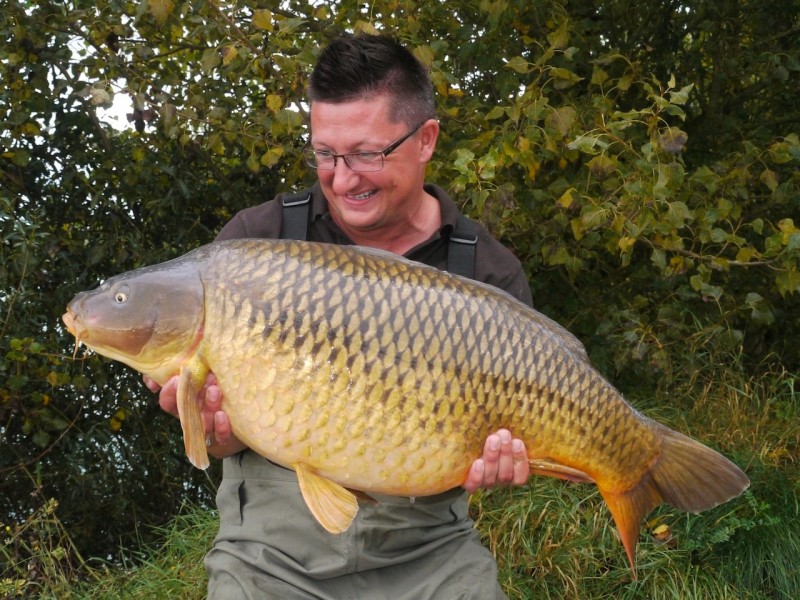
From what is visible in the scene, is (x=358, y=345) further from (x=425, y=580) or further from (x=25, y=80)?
(x=25, y=80)

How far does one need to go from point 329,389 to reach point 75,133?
7.34ft

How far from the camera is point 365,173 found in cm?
200

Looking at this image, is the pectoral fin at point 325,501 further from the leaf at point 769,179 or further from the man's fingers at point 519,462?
the leaf at point 769,179

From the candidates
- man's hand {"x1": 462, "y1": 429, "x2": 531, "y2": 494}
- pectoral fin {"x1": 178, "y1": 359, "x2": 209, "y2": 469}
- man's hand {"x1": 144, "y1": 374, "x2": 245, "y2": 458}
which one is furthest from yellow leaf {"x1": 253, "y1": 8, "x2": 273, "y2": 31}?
man's hand {"x1": 462, "y1": 429, "x2": 531, "y2": 494}

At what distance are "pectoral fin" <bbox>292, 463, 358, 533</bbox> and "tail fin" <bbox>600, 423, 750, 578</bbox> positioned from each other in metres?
0.47

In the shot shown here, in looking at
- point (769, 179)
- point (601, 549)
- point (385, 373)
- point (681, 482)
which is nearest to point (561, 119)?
point (769, 179)

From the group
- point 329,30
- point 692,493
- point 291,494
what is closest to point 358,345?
point 291,494

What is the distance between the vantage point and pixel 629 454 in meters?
1.83

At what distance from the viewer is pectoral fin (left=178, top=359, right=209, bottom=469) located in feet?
5.33

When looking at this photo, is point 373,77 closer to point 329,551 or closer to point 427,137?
point 427,137

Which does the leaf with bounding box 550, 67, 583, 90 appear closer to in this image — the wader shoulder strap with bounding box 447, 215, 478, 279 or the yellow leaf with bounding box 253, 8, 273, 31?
the yellow leaf with bounding box 253, 8, 273, 31

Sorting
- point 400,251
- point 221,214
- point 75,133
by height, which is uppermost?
point 400,251

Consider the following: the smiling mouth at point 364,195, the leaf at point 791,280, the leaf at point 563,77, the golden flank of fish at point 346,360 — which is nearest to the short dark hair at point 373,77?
the smiling mouth at point 364,195

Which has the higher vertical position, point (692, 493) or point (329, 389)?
point (329, 389)
